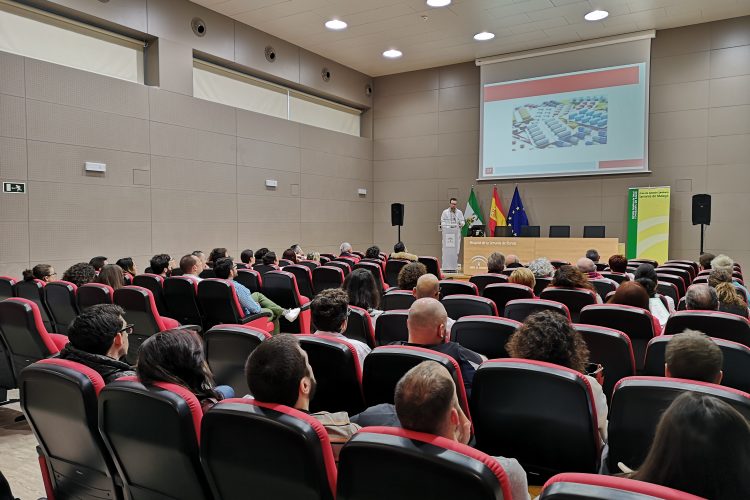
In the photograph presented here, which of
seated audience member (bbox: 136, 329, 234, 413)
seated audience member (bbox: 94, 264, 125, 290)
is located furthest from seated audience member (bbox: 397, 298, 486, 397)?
seated audience member (bbox: 94, 264, 125, 290)

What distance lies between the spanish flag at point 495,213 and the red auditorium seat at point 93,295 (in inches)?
348

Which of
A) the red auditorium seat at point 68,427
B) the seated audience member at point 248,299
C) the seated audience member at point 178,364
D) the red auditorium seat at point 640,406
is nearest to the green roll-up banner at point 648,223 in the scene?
the seated audience member at point 248,299

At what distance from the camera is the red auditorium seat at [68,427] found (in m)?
1.77

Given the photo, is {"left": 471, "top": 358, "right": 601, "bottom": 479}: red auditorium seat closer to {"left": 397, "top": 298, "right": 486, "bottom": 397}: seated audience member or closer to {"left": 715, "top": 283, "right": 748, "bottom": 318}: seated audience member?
{"left": 397, "top": 298, "right": 486, "bottom": 397}: seated audience member

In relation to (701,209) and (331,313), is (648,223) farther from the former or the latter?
Result: (331,313)

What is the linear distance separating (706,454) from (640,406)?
29.7 inches

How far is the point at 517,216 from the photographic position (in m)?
11.4

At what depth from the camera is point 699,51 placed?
9.70 metres

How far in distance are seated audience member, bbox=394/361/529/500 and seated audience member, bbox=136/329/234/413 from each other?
0.80m

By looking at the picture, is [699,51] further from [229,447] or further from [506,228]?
[229,447]

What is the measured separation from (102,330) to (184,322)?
2.86 m

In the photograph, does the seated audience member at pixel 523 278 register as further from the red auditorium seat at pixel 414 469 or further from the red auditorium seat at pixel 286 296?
the red auditorium seat at pixel 414 469

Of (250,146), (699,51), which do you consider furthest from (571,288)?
(699,51)

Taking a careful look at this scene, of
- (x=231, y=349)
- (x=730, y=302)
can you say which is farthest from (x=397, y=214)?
(x=231, y=349)
